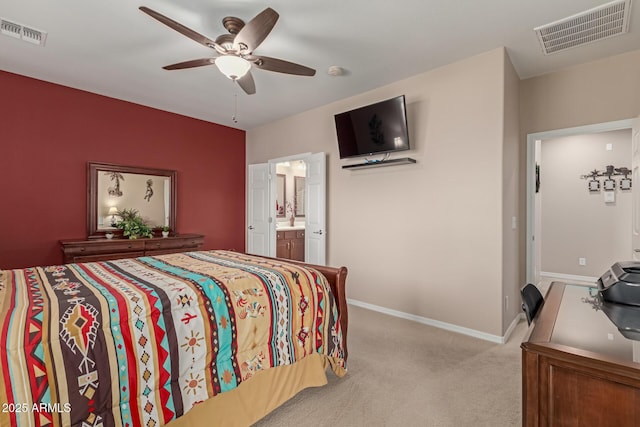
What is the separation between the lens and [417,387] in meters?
2.18

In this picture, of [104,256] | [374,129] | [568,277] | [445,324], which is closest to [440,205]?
[374,129]

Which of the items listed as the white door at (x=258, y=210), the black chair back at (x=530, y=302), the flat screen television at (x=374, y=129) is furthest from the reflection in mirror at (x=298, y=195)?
the black chair back at (x=530, y=302)

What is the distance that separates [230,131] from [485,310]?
4.76m

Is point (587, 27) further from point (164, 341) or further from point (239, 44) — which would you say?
point (164, 341)

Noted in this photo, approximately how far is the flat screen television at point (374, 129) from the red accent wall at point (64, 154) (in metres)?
2.59

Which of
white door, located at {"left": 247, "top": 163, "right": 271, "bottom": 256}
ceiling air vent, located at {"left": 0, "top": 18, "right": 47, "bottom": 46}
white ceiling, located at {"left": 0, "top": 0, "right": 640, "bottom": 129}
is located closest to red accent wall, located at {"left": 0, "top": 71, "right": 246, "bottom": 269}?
white ceiling, located at {"left": 0, "top": 0, "right": 640, "bottom": 129}

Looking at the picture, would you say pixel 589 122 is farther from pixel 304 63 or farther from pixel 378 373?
pixel 378 373

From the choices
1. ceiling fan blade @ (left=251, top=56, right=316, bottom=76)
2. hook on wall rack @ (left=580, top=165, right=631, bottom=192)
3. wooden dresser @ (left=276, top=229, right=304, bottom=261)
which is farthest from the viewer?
wooden dresser @ (left=276, top=229, right=304, bottom=261)

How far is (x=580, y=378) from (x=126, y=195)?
4.92 metres

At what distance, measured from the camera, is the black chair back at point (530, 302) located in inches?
58.4

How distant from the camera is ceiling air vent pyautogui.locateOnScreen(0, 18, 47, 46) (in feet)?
8.34

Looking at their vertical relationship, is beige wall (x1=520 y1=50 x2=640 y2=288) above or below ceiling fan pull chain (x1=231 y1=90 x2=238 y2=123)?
below

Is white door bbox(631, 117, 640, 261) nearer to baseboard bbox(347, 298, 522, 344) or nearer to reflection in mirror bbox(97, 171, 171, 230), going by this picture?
baseboard bbox(347, 298, 522, 344)

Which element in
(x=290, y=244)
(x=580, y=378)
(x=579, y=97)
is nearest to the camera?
(x=580, y=378)
